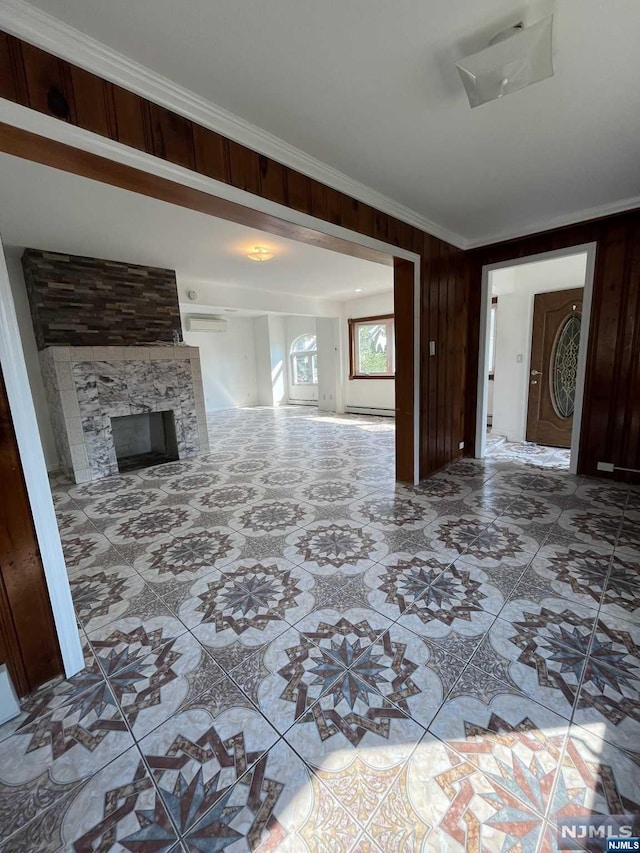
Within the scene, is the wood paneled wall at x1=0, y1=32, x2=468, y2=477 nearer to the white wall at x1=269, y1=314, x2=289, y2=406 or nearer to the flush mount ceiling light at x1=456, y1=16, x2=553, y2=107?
the flush mount ceiling light at x1=456, y1=16, x2=553, y2=107

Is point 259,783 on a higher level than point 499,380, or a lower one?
lower

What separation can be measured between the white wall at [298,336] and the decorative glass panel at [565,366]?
5.63 m

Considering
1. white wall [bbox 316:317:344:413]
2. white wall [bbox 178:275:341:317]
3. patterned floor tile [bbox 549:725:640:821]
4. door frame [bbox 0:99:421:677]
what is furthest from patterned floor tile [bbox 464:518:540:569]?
white wall [bbox 316:317:344:413]

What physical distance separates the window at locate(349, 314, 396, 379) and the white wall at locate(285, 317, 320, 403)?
1.71 metres

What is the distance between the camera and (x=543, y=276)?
431 cm

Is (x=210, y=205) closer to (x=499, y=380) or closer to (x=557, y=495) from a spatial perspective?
(x=557, y=495)

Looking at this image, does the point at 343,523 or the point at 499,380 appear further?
the point at 499,380

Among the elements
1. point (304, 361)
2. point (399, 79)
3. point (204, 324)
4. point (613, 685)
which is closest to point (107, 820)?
point (613, 685)

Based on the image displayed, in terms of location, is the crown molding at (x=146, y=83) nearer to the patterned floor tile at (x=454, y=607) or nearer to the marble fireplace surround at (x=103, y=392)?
the patterned floor tile at (x=454, y=607)

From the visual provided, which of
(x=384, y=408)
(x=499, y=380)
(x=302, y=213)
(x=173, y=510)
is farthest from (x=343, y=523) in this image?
(x=384, y=408)

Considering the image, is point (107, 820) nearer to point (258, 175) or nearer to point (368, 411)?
point (258, 175)

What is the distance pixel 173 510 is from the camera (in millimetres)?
3000

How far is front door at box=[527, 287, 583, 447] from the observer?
4.18 m

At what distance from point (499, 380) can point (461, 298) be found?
66.6 inches
